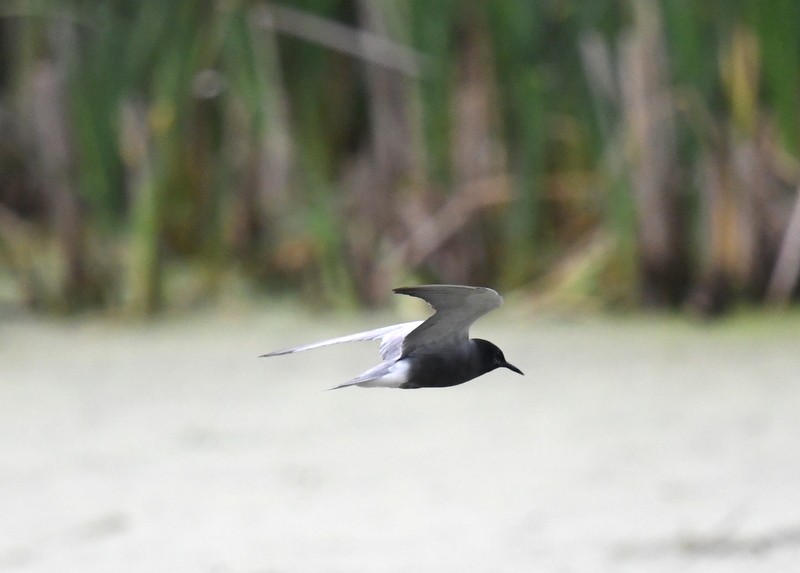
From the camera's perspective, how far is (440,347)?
35 cm

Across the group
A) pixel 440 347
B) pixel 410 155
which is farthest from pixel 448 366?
pixel 410 155

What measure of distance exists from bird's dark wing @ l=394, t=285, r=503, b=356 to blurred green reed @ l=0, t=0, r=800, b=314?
3.54 feet

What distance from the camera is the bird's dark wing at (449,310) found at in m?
0.34

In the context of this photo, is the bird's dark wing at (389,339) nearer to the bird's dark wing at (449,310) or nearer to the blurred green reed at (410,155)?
the bird's dark wing at (449,310)

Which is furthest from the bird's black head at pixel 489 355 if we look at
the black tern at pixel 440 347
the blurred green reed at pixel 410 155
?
the blurred green reed at pixel 410 155

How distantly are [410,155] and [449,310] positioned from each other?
1571 mm

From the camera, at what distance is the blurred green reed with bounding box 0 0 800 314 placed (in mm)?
1688

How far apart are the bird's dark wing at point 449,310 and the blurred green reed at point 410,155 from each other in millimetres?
1079

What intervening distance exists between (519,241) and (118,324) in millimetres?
809

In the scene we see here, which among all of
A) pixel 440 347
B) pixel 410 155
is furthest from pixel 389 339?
pixel 410 155

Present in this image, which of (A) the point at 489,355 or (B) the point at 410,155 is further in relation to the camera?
(B) the point at 410,155

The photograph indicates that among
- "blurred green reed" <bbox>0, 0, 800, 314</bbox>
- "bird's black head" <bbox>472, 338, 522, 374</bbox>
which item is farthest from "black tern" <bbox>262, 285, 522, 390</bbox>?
"blurred green reed" <bbox>0, 0, 800, 314</bbox>

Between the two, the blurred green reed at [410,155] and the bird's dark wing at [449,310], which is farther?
the blurred green reed at [410,155]

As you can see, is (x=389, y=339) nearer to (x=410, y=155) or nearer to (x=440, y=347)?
(x=440, y=347)
